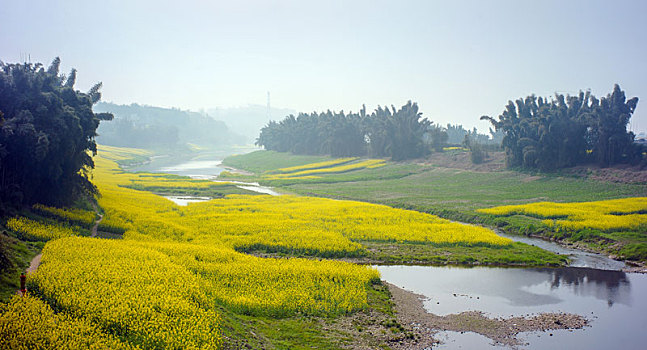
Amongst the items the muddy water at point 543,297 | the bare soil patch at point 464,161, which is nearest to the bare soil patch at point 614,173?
the bare soil patch at point 464,161

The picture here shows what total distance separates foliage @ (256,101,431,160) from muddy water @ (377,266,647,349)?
218 ft

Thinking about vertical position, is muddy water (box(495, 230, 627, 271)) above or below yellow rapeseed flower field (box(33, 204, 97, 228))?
below

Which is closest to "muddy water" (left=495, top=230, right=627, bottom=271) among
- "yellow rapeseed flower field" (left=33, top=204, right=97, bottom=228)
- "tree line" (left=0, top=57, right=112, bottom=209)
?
"yellow rapeseed flower field" (left=33, top=204, right=97, bottom=228)

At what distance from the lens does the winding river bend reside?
16000 mm

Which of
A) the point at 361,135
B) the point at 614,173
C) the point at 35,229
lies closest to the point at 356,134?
the point at 361,135

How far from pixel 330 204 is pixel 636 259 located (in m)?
26.2

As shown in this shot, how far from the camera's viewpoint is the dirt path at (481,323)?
16094 mm

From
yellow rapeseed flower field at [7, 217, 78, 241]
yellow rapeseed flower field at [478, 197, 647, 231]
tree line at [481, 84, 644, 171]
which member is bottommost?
yellow rapeseed flower field at [7, 217, 78, 241]

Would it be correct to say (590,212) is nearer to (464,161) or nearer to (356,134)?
(464,161)

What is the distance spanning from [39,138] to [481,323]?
82.1 ft

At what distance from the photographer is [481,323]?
56.4 ft

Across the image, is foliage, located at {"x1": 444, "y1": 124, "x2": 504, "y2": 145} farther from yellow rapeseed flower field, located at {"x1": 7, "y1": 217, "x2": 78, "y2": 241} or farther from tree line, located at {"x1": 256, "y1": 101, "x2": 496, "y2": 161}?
yellow rapeseed flower field, located at {"x1": 7, "y1": 217, "x2": 78, "y2": 241}

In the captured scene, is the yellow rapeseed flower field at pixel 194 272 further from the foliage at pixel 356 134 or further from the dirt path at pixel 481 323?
the foliage at pixel 356 134

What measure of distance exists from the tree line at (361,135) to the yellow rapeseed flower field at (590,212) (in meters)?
49.4
